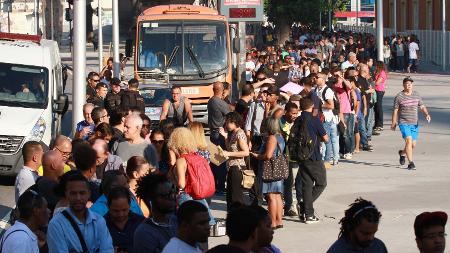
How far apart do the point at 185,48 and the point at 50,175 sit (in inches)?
727

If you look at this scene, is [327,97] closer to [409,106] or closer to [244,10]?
[409,106]

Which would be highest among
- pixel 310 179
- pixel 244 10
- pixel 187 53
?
pixel 244 10

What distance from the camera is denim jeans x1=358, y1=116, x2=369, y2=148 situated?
22.9 meters

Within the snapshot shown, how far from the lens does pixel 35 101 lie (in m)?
20.3

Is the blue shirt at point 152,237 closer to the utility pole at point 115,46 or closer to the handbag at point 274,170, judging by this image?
the handbag at point 274,170

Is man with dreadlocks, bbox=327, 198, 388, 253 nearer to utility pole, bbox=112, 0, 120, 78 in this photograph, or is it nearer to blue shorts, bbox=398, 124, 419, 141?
blue shorts, bbox=398, 124, 419, 141

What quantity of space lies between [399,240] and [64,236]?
6.64 meters

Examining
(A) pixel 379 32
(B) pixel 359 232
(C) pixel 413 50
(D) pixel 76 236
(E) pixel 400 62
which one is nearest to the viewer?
(B) pixel 359 232

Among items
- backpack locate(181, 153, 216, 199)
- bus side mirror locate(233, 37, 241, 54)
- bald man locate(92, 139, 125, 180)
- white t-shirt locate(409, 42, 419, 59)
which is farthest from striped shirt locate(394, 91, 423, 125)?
white t-shirt locate(409, 42, 419, 59)

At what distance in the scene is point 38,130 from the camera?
63.9 feet

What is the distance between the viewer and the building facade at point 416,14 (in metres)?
68.1

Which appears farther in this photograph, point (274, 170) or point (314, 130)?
point (314, 130)

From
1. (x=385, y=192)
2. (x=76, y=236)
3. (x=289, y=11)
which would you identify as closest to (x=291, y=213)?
(x=385, y=192)

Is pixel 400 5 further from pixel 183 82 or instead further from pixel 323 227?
pixel 323 227
